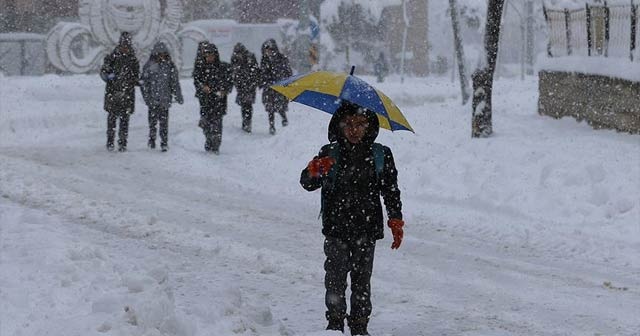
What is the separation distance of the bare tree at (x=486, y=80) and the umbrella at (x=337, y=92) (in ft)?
30.0

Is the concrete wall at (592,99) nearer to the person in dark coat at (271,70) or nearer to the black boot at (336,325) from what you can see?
the person in dark coat at (271,70)

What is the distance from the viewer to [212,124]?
52.5 feet

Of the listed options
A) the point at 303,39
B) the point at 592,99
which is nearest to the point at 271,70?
the point at 592,99

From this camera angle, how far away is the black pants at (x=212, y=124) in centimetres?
1593

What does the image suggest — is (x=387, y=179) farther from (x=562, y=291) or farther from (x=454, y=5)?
(x=454, y=5)

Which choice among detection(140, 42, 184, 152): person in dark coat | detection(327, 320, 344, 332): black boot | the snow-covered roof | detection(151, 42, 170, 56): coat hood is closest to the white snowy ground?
detection(327, 320, 344, 332): black boot

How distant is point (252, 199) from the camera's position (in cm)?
1224

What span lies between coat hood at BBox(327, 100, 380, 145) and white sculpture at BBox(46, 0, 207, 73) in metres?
25.9

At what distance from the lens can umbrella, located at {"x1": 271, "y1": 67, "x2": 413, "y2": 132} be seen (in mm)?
5348

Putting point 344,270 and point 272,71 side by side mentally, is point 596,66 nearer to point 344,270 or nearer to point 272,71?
point 272,71

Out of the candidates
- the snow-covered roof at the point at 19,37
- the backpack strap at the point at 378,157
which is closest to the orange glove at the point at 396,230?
the backpack strap at the point at 378,157

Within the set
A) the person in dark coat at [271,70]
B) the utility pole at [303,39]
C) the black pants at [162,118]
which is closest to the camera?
the black pants at [162,118]

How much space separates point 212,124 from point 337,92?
1086 cm

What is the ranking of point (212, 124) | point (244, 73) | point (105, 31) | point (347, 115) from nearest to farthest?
point (347, 115)
point (212, 124)
point (244, 73)
point (105, 31)
